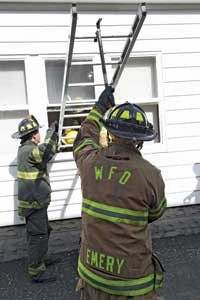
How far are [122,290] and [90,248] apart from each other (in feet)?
0.95

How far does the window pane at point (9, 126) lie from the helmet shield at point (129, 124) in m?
3.49

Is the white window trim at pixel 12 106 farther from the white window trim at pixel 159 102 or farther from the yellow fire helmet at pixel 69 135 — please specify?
the white window trim at pixel 159 102

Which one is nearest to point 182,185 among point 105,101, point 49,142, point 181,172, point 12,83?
point 181,172

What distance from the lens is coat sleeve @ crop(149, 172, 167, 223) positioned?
1989 millimetres

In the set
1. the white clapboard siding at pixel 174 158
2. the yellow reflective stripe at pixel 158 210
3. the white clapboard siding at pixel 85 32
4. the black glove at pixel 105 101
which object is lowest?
the white clapboard siding at pixel 174 158

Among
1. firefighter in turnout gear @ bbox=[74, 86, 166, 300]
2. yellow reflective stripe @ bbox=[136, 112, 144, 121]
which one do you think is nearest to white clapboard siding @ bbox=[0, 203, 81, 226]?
firefighter in turnout gear @ bbox=[74, 86, 166, 300]

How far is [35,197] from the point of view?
3.96 meters

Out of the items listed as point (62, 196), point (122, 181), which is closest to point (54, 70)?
point (62, 196)

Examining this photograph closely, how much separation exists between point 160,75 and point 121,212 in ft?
13.8

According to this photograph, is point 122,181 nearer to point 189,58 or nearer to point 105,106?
point 105,106

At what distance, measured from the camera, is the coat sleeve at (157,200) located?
6.53 ft

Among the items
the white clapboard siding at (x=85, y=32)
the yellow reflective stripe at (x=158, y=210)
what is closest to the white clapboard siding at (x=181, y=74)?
the white clapboard siding at (x=85, y=32)

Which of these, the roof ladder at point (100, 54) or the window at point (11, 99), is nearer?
the roof ladder at point (100, 54)

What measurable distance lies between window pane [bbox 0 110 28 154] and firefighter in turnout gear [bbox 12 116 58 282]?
1319mm
